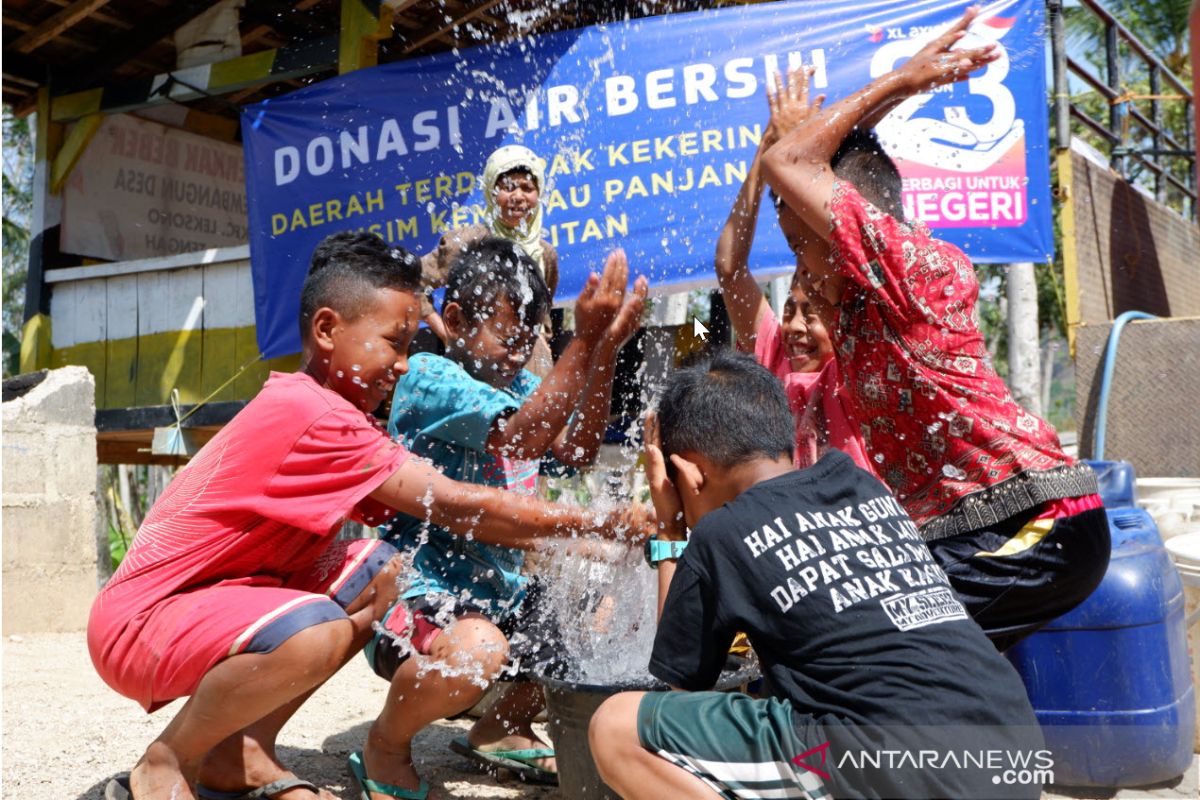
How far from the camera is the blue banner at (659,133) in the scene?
5.52 m

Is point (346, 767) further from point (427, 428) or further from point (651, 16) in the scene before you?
point (651, 16)

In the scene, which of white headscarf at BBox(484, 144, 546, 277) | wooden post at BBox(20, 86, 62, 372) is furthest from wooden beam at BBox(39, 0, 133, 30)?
white headscarf at BBox(484, 144, 546, 277)

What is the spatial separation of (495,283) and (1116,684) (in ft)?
7.28

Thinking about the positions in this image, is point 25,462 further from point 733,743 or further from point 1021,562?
point 1021,562

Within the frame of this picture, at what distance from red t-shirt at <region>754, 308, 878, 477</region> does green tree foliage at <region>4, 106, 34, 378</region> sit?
1838 cm

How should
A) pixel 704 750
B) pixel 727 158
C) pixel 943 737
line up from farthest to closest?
pixel 727 158 < pixel 704 750 < pixel 943 737

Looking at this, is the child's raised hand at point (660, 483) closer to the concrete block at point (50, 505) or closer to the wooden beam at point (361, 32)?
the concrete block at point (50, 505)

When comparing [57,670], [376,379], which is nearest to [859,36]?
[376,379]

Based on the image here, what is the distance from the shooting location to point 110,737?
349 centimetres

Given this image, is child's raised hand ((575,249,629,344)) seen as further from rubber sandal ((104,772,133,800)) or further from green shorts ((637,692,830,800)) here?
rubber sandal ((104,772,133,800))

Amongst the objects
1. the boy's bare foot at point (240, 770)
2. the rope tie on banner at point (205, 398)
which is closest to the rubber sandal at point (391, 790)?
the boy's bare foot at point (240, 770)

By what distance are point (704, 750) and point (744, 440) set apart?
578 mm

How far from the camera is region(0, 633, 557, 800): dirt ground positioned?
3.08m

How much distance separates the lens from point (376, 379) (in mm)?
2752
